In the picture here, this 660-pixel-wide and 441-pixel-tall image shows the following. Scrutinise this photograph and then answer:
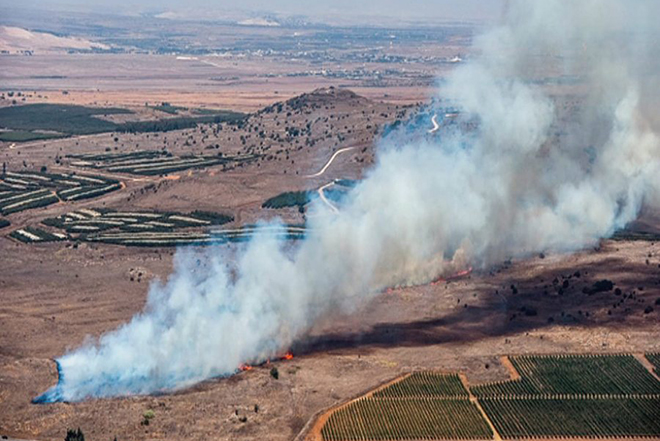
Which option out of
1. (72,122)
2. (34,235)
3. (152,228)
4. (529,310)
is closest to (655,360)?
(529,310)

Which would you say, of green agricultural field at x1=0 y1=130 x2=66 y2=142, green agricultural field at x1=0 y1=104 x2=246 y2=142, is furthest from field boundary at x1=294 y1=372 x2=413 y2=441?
green agricultural field at x1=0 y1=104 x2=246 y2=142

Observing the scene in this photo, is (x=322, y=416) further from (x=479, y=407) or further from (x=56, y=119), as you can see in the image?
(x=56, y=119)

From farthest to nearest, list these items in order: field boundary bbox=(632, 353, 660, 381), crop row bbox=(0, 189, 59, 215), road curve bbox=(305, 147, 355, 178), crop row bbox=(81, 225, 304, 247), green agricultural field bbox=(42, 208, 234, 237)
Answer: road curve bbox=(305, 147, 355, 178) < crop row bbox=(0, 189, 59, 215) < green agricultural field bbox=(42, 208, 234, 237) < crop row bbox=(81, 225, 304, 247) < field boundary bbox=(632, 353, 660, 381)

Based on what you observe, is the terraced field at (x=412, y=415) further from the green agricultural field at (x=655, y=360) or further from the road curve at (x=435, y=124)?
the road curve at (x=435, y=124)

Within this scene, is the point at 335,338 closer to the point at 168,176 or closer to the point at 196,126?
the point at 168,176

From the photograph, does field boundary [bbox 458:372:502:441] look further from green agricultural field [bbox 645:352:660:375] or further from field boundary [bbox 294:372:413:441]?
green agricultural field [bbox 645:352:660:375]

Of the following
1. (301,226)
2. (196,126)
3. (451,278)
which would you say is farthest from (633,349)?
(196,126)
